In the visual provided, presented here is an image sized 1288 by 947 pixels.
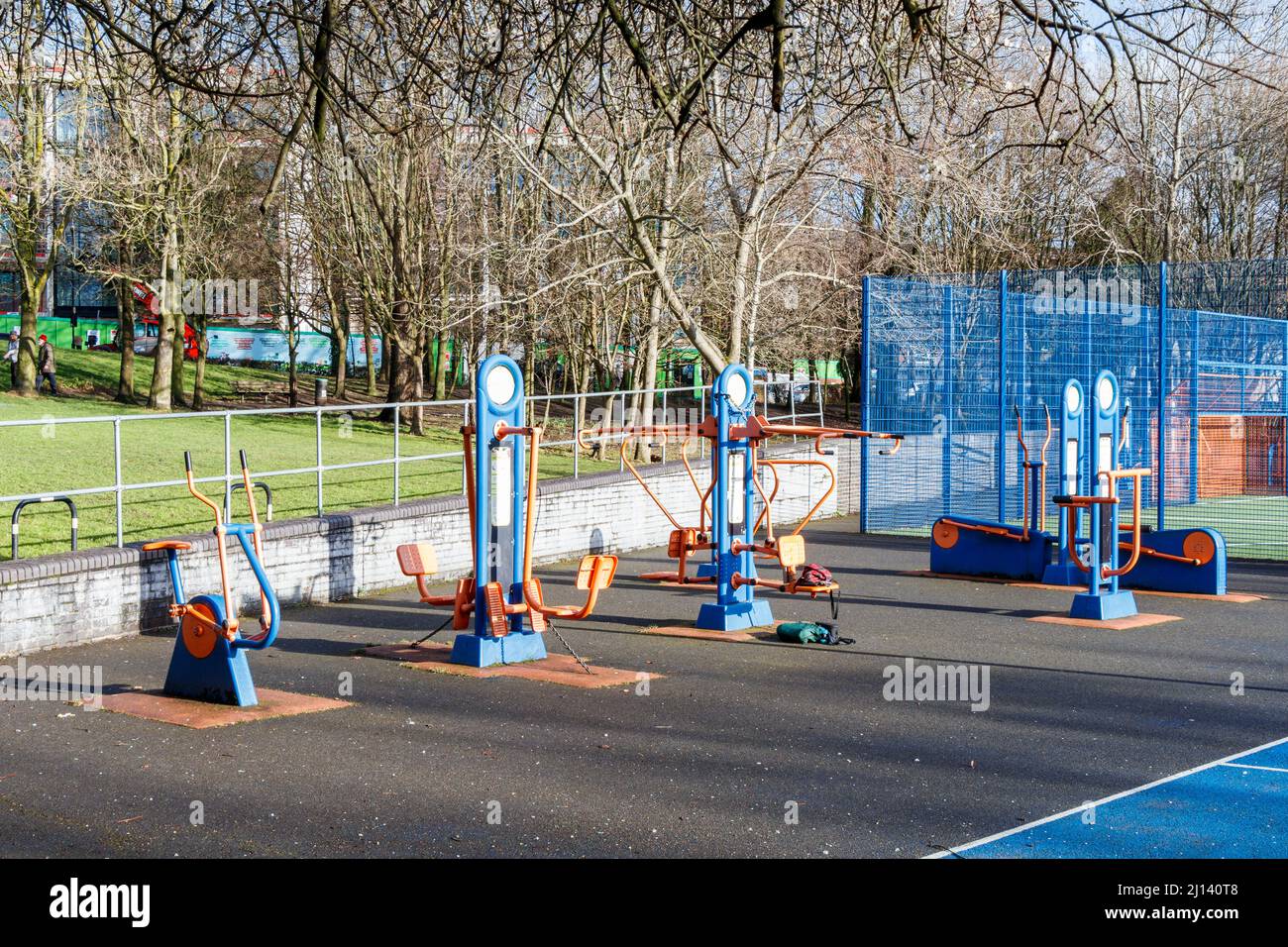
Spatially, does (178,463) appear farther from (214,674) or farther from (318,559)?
(214,674)

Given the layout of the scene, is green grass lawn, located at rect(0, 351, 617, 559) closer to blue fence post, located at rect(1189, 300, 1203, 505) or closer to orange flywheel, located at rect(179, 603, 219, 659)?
orange flywheel, located at rect(179, 603, 219, 659)

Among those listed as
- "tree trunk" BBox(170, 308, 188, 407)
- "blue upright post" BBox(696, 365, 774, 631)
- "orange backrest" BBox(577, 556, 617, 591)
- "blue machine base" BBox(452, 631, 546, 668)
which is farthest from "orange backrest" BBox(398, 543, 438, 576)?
"tree trunk" BBox(170, 308, 188, 407)

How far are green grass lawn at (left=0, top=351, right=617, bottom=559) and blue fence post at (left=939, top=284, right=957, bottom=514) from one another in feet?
21.0

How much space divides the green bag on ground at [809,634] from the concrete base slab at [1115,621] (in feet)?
8.51

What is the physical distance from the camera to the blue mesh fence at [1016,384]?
65.8ft

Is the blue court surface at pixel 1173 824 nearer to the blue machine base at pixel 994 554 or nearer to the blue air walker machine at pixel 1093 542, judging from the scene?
the blue air walker machine at pixel 1093 542

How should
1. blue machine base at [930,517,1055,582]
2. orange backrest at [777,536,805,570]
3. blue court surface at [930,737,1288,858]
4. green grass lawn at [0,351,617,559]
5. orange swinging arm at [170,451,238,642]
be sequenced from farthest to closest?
blue machine base at [930,517,1055,582]
green grass lawn at [0,351,617,559]
orange backrest at [777,536,805,570]
orange swinging arm at [170,451,238,642]
blue court surface at [930,737,1288,858]

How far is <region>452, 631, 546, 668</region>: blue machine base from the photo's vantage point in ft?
35.7

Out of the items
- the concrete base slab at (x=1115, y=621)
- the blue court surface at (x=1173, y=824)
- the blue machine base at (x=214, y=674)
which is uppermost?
the blue machine base at (x=214, y=674)

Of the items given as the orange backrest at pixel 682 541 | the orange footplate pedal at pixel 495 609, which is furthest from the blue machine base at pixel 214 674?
the orange backrest at pixel 682 541

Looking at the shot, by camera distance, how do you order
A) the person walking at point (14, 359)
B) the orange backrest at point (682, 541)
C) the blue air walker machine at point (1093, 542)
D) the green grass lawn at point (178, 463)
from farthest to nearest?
the person walking at point (14, 359)
the green grass lawn at point (178, 463)
the orange backrest at point (682, 541)
the blue air walker machine at point (1093, 542)

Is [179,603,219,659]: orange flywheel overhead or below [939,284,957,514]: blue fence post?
below

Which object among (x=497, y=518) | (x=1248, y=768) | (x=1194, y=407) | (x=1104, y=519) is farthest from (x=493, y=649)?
(x=1194, y=407)

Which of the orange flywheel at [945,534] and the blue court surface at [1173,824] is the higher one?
the orange flywheel at [945,534]
